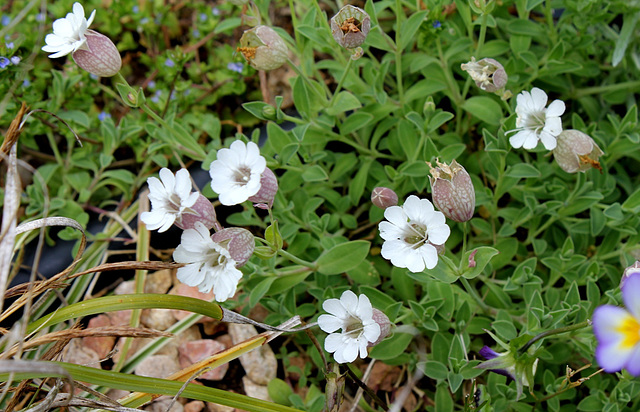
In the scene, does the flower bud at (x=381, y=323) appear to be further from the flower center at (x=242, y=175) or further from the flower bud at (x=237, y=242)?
the flower center at (x=242, y=175)

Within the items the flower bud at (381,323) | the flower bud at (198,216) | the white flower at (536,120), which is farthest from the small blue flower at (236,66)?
the flower bud at (381,323)

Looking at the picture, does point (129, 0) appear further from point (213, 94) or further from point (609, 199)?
point (609, 199)

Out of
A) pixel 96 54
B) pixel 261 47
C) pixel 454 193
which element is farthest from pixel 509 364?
pixel 96 54

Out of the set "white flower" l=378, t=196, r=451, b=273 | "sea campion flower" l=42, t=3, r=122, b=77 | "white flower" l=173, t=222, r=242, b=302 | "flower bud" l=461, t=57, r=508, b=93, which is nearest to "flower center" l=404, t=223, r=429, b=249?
"white flower" l=378, t=196, r=451, b=273

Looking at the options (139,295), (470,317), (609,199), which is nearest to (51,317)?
(139,295)

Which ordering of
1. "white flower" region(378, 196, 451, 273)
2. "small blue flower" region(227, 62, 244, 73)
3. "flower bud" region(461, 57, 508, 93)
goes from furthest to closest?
"small blue flower" region(227, 62, 244, 73), "flower bud" region(461, 57, 508, 93), "white flower" region(378, 196, 451, 273)

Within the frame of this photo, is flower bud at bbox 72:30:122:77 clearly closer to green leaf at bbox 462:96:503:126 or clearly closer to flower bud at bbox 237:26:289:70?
flower bud at bbox 237:26:289:70
